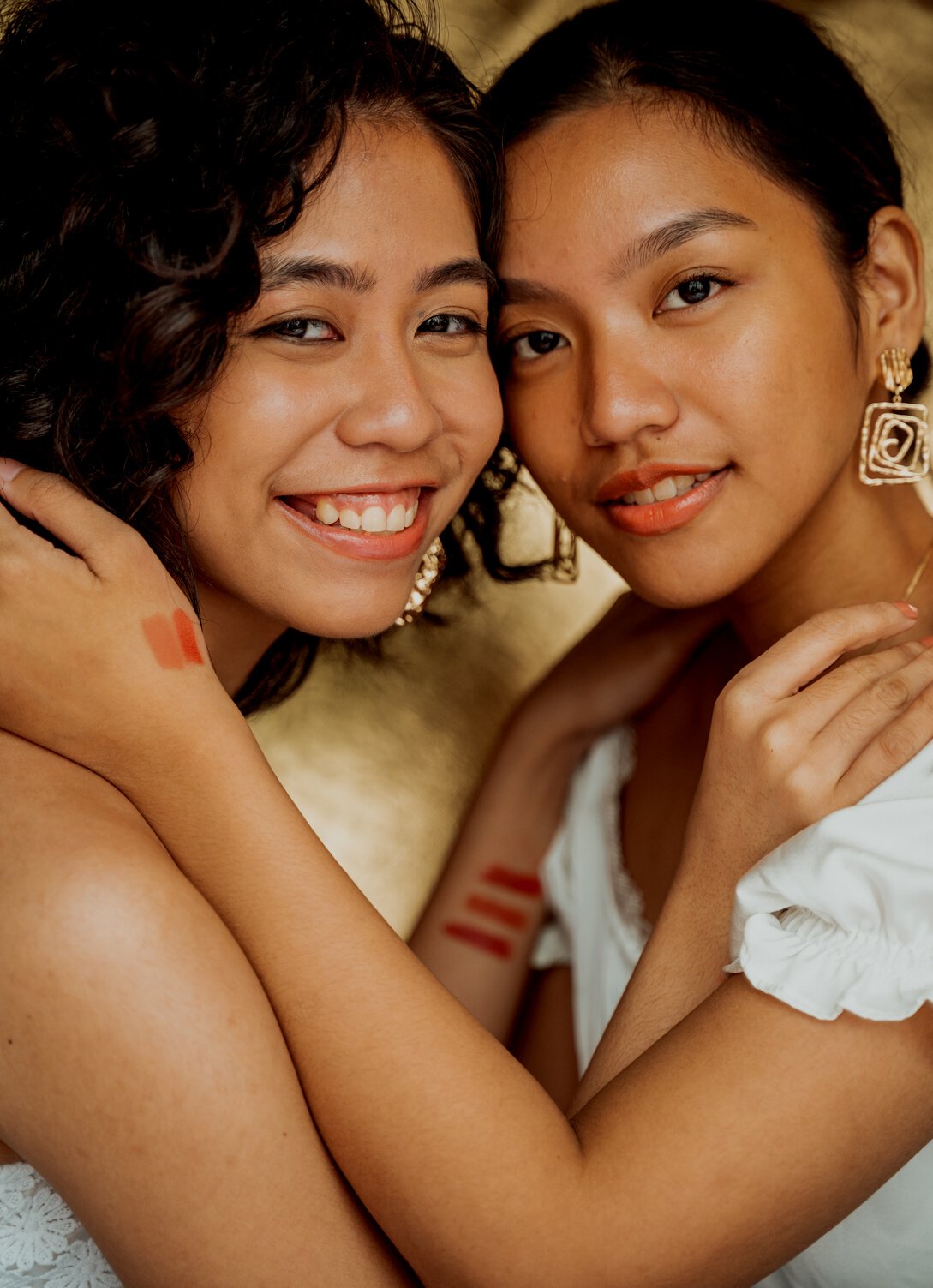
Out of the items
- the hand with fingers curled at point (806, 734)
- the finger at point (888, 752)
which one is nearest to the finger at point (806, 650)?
the hand with fingers curled at point (806, 734)

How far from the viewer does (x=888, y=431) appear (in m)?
1.65

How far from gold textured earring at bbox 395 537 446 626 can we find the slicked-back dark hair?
615mm

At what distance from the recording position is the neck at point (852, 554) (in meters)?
1.68

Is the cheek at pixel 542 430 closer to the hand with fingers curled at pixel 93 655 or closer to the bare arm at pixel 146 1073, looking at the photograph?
the hand with fingers curled at pixel 93 655

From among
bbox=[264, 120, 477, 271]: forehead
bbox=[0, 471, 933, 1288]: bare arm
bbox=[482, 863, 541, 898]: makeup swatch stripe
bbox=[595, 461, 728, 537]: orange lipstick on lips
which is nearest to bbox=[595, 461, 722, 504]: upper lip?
bbox=[595, 461, 728, 537]: orange lipstick on lips

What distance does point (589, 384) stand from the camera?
1.54 meters

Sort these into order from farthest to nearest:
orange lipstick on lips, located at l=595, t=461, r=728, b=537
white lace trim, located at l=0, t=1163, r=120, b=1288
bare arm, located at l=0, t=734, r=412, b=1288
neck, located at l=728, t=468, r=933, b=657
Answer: neck, located at l=728, t=468, r=933, b=657 → orange lipstick on lips, located at l=595, t=461, r=728, b=537 → white lace trim, located at l=0, t=1163, r=120, b=1288 → bare arm, located at l=0, t=734, r=412, b=1288

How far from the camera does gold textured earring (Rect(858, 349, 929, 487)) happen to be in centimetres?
164

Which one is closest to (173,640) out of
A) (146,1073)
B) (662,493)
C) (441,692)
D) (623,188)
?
(146,1073)

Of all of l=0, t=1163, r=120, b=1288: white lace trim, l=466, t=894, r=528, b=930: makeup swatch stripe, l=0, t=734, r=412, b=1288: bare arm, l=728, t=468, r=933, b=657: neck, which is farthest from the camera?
l=466, t=894, r=528, b=930: makeup swatch stripe

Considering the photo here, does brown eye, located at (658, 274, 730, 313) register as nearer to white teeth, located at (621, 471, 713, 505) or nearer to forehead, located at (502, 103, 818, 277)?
forehead, located at (502, 103, 818, 277)

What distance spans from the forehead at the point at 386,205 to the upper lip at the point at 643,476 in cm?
32

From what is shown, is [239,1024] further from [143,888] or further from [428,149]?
[428,149]

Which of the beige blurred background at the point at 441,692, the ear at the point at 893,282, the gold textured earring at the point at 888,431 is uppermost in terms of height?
the ear at the point at 893,282
